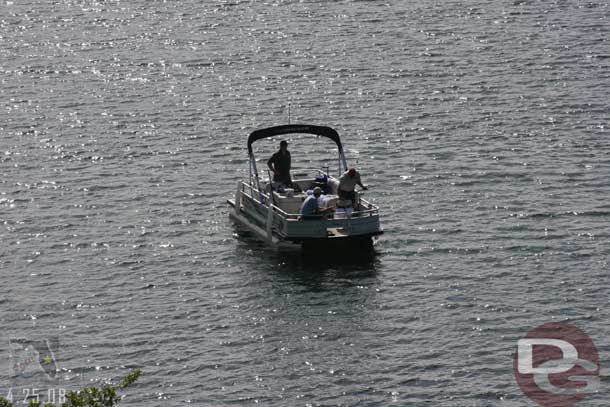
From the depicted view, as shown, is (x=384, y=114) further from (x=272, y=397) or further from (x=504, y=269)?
(x=272, y=397)

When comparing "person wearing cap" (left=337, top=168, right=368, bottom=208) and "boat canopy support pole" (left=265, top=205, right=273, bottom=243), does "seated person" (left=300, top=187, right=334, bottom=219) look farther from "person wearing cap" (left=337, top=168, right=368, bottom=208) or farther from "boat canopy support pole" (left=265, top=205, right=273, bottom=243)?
"boat canopy support pole" (left=265, top=205, right=273, bottom=243)

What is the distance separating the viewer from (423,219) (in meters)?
54.0

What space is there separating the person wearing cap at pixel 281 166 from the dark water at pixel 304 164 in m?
2.66

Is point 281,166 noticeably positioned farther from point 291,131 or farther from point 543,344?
point 543,344

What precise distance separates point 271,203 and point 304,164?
9641 mm

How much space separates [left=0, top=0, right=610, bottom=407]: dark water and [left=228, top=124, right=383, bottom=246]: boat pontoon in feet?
2.76

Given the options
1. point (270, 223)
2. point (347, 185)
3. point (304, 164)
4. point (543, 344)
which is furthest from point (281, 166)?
point (543, 344)

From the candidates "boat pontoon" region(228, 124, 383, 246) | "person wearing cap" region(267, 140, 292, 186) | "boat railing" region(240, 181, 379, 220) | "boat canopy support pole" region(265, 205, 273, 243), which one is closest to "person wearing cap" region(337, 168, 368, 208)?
"boat pontoon" region(228, 124, 383, 246)

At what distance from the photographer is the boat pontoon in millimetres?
49781

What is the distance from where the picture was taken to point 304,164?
6125 centimetres

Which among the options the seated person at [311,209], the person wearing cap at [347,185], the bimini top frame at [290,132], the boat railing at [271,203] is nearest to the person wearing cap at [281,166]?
the bimini top frame at [290,132]

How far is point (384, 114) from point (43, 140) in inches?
611

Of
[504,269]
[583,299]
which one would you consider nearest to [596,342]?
[583,299]

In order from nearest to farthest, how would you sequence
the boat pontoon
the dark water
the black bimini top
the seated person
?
the dark water → the boat pontoon → the seated person → the black bimini top
